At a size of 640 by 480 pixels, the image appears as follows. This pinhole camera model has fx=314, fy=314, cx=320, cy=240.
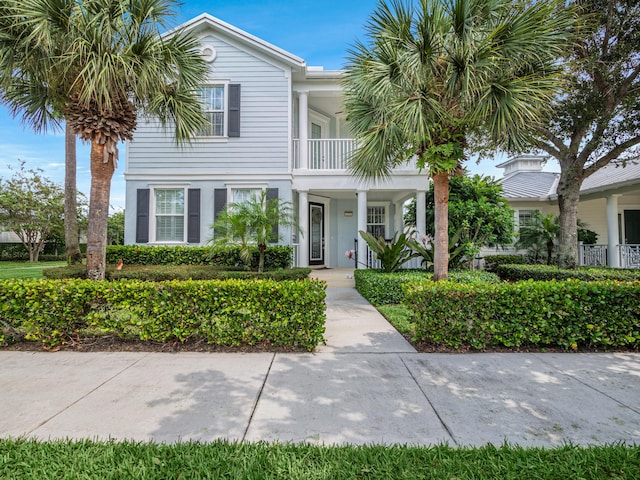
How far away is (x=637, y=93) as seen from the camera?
26.5ft

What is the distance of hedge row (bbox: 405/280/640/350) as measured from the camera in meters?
4.32

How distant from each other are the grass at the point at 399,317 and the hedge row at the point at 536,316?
0.55 m

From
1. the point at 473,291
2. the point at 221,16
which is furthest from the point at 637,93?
the point at 221,16

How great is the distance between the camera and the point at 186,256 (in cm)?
958

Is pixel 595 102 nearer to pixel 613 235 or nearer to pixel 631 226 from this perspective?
pixel 613 235

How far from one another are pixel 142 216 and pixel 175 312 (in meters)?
7.43

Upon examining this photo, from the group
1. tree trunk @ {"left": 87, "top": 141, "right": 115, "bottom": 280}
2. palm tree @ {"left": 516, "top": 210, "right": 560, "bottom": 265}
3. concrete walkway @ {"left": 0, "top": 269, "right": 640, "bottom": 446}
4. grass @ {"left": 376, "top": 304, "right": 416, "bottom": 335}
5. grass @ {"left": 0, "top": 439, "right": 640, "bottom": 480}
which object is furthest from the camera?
palm tree @ {"left": 516, "top": 210, "right": 560, "bottom": 265}

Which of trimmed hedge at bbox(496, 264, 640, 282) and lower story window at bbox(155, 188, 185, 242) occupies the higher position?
lower story window at bbox(155, 188, 185, 242)

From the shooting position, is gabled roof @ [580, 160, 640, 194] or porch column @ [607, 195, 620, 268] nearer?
gabled roof @ [580, 160, 640, 194]

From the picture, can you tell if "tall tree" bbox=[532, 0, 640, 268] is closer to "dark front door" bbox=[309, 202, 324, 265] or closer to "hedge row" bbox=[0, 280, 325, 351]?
"hedge row" bbox=[0, 280, 325, 351]

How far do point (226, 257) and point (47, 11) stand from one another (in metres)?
6.39

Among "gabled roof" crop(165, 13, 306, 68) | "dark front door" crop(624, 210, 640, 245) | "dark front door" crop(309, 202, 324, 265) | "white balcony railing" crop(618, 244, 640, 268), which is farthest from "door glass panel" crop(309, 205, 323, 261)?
"dark front door" crop(624, 210, 640, 245)

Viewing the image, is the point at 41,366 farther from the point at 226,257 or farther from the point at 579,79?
the point at 579,79

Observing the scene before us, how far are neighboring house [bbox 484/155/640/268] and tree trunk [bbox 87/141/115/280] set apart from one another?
14414 mm
